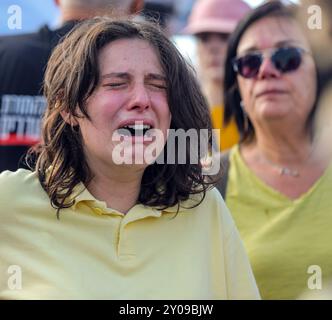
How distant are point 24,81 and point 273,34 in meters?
1.02

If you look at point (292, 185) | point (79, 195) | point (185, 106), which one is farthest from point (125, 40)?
point (292, 185)

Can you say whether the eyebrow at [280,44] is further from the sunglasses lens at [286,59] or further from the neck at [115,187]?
the neck at [115,187]

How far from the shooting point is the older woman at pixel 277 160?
3.20 meters

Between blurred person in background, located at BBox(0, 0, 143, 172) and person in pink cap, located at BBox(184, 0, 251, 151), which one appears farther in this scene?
person in pink cap, located at BBox(184, 0, 251, 151)

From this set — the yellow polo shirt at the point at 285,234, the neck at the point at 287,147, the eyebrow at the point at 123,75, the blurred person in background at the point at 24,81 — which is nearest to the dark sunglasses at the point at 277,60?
the neck at the point at 287,147

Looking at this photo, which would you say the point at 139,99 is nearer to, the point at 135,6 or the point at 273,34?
the point at 273,34

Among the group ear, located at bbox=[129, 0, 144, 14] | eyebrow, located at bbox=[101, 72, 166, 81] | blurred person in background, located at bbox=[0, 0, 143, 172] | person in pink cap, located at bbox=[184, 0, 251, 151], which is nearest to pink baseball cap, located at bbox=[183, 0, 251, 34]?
person in pink cap, located at bbox=[184, 0, 251, 151]


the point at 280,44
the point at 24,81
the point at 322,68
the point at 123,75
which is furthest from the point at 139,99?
the point at 322,68

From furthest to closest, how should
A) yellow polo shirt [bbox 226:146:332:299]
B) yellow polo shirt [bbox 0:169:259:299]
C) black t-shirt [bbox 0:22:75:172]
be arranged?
black t-shirt [bbox 0:22:75:172]
yellow polo shirt [bbox 226:146:332:299]
yellow polo shirt [bbox 0:169:259:299]

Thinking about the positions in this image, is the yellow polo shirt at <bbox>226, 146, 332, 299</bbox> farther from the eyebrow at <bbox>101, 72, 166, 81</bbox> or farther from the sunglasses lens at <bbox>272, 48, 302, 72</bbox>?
the eyebrow at <bbox>101, 72, 166, 81</bbox>

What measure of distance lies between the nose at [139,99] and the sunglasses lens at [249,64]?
111 centimetres

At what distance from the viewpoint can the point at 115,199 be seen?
8.73ft

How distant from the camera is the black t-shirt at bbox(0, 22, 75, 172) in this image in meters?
3.53

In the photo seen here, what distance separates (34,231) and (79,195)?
0.17 meters
